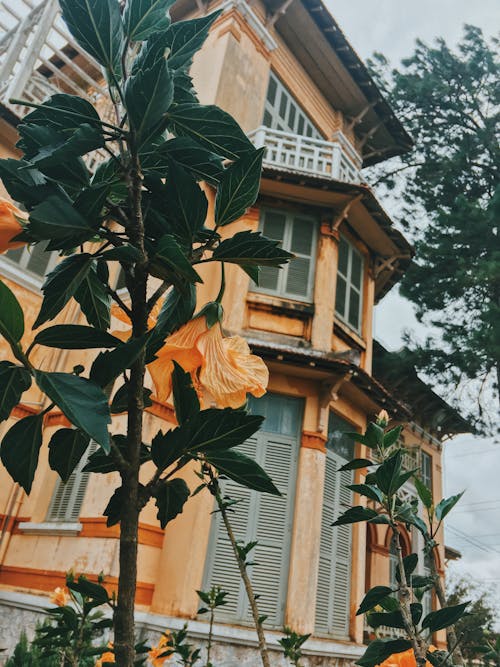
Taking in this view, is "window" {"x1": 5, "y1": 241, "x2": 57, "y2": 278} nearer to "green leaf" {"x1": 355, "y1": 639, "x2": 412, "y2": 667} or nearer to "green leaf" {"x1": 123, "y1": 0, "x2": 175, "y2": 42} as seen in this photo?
"green leaf" {"x1": 123, "y1": 0, "x2": 175, "y2": 42}

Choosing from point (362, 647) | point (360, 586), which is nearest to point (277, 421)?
point (360, 586)

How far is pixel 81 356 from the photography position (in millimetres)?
7480

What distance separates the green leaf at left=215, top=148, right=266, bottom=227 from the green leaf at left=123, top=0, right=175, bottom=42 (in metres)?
0.28

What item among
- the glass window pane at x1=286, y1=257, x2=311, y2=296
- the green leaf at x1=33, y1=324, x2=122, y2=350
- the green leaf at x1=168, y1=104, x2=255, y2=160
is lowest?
the green leaf at x1=33, y1=324, x2=122, y2=350

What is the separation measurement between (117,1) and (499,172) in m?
13.8

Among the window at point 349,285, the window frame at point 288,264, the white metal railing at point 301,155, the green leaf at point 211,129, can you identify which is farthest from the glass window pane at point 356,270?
the green leaf at point 211,129

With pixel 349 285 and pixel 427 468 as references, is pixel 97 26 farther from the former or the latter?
pixel 427 468

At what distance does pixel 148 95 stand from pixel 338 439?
7265 millimetres

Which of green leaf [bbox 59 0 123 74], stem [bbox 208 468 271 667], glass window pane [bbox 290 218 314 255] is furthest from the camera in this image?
glass window pane [bbox 290 218 314 255]

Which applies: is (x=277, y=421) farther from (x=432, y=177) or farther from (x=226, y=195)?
(x=432, y=177)

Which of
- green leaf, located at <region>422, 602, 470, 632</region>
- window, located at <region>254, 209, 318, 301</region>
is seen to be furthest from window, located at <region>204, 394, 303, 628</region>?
green leaf, located at <region>422, 602, 470, 632</region>

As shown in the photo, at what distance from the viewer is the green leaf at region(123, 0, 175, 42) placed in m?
0.89

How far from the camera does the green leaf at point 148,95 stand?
28.5 inches

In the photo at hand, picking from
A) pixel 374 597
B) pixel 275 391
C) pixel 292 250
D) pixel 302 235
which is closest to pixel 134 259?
pixel 374 597
